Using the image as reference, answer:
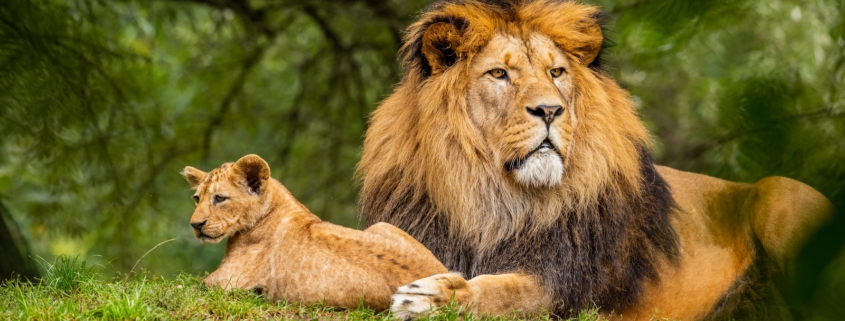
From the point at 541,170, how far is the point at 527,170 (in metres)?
0.06

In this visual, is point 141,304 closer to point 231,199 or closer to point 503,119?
point 231,199

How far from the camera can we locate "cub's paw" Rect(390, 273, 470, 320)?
330 centimetres

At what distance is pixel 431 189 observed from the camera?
13.4 feet

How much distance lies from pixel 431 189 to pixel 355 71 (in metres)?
4.89

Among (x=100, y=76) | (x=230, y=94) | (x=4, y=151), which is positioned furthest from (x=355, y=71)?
(x=4, y=151)

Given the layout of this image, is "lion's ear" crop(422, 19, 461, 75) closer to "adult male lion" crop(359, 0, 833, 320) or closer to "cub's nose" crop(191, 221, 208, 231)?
"adult male lion" crop(359, 0, 833, 320)

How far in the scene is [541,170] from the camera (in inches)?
146

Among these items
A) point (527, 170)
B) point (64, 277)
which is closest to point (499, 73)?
point (527, 170)

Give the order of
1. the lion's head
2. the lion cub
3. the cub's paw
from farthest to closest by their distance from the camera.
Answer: the lion's head < the lion cub < the cub's paw

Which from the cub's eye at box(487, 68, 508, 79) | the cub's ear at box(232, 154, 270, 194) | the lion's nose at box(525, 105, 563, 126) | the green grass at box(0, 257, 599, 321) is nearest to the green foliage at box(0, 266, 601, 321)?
the green grass at box(0, 257, 599, 321)

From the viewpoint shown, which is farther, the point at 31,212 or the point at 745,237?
the point at 31,212

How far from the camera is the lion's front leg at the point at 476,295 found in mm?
3318

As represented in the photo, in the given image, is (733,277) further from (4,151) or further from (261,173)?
(4,151)

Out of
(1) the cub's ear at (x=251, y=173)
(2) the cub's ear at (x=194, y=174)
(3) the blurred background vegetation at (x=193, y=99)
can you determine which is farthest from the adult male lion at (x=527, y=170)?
(2) the cub's ear at (x=194, y=174)
